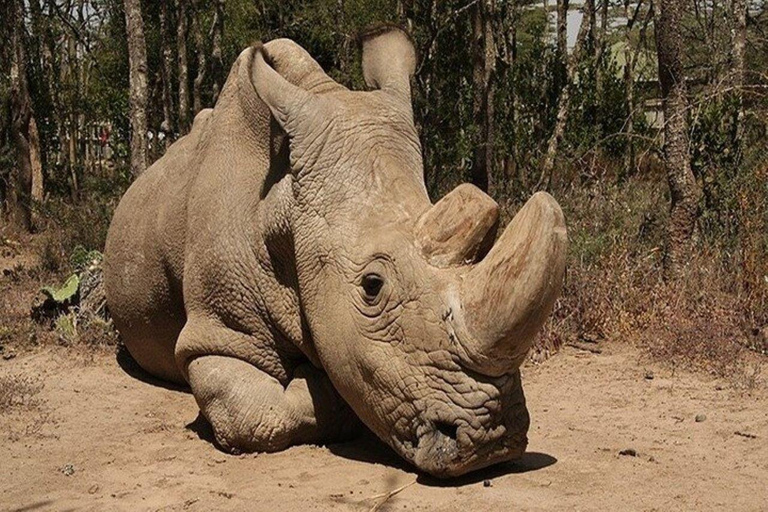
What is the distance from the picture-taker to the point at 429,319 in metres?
4.87

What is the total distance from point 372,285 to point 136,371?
3697mm

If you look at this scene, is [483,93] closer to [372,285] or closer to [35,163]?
[35,163]

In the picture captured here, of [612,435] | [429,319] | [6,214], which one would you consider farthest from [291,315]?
[6,214]

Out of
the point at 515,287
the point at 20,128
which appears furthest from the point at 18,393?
the point at 20,128

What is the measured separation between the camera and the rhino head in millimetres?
4527

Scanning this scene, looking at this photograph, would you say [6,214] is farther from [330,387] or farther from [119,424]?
[330,387]

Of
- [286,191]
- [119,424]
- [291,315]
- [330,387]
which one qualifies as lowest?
[119,424]

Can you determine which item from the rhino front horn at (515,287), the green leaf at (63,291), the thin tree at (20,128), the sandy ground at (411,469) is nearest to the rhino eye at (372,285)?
the rhino front horn at (515,287)

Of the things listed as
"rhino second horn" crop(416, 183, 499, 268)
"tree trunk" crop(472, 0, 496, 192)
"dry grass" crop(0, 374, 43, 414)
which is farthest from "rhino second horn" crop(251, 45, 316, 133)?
"tree trunk" crop(472, 0, 496, 192)

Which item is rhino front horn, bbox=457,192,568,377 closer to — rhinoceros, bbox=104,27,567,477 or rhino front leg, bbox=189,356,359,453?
rhinoceros, bbox=104,27,567,477

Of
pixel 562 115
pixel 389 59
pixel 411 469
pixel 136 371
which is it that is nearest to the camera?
pixel 411 469

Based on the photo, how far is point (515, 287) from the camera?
4449 millimetres

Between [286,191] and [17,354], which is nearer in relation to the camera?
[286,191]

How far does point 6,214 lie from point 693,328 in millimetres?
12352
